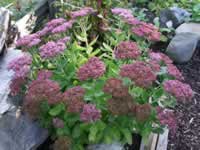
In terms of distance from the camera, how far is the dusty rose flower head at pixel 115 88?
1.95 meters

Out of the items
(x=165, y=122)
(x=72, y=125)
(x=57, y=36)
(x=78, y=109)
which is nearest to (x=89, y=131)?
(x=72, y=125)

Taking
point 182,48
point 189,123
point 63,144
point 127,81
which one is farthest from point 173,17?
point 63,144

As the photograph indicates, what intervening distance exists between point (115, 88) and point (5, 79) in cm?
106

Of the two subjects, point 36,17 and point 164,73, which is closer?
point 164,73

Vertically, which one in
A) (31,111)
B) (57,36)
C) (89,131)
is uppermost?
(57,36)

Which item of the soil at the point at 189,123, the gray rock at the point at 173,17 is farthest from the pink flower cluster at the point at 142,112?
the gray rock at the point at 173,17

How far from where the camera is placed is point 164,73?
2385 millimetres

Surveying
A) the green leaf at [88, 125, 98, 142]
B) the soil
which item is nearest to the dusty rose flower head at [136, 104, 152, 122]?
the green leaf at [88, 125, 98, 142]

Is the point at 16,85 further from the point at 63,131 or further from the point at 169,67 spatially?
the point at 169,67

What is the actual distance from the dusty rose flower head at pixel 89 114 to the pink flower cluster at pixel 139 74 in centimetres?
25

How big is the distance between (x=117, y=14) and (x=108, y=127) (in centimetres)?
87

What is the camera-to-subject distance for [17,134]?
91.3 inches

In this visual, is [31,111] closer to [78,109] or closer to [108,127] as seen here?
[78,109]

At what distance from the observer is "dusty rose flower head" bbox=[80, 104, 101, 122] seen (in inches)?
77.5
